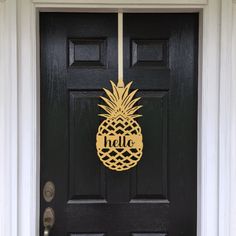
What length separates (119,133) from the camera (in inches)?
93.5

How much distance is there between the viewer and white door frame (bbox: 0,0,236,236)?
7.27 feet

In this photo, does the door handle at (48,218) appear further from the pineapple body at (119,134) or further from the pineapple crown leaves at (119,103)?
the pineapple crown leaves at (119,103)

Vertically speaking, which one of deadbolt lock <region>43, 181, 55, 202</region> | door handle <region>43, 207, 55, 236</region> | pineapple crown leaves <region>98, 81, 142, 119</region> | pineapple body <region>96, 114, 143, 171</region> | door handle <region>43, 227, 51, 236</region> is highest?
pineapple crown leaves <region>98, 81, 142, 119</region>

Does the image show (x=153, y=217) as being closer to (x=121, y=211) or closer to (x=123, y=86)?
(x=121, y=211)

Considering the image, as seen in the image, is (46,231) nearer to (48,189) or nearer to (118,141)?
(48,189)

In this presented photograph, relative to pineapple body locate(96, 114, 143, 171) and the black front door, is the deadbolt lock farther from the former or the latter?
pineapple body locate(96, 114, 143, 171)

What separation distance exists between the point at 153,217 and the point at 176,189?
209mm

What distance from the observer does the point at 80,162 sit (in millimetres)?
2428
